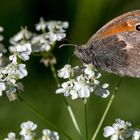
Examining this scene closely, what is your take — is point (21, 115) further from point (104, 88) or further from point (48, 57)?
point (104, 88)

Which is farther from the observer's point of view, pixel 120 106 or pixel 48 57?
pixel 120 106

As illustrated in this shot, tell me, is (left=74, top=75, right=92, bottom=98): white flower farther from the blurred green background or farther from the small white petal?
the blurred green background

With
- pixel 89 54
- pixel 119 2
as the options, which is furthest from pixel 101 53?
pixel 119 2

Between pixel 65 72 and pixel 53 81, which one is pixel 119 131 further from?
pixel 53 81

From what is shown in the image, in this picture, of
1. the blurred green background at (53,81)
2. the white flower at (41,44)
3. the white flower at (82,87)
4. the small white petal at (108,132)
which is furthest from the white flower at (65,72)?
the blurred green background at (53,81)

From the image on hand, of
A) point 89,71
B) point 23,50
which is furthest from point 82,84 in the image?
point 23,50

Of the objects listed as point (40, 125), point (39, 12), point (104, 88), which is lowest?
point (40, 125)
